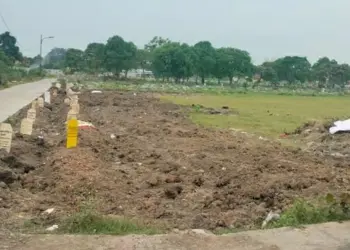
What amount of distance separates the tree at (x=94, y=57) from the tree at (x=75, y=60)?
3.26ft

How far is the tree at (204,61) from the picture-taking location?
308 feet

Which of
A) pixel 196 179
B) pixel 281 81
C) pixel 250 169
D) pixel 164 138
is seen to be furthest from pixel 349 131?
pixel 281 81

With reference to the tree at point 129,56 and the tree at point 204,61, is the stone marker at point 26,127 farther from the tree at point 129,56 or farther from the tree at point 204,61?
the tree at point 204,61

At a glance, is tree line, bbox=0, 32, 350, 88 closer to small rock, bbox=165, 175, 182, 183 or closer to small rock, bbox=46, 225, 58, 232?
small rock, bbox=165, 175, 182, 183

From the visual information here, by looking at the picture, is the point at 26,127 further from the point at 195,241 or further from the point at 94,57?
the point at 94,57

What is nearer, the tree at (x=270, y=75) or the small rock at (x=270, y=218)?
the small rock at (x=270, y=218)

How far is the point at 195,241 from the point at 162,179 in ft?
12.9

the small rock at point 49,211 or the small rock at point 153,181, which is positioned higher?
the small rock at point 49,211

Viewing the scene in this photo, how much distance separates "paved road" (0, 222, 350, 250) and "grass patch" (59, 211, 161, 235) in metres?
0.27

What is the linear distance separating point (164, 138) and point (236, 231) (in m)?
9.84

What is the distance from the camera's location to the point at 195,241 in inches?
224

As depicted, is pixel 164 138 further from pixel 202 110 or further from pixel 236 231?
pixel 202 110

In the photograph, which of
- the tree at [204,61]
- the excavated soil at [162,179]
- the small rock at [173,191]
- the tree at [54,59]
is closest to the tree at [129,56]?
the tree at [204,61]

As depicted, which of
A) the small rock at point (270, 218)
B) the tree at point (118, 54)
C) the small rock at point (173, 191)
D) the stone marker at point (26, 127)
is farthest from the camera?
the tree at point (118, 54)
